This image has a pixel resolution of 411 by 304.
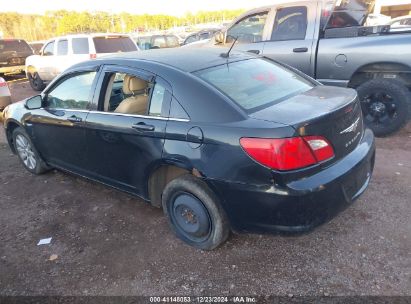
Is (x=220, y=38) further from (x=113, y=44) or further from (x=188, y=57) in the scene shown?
(x=113, y=44)

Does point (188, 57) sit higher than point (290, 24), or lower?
lower

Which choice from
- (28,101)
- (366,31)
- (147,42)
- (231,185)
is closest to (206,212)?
(231,185)

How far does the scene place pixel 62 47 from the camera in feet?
34.1

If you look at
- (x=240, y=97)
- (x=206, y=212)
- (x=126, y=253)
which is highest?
(x=240, y=97)

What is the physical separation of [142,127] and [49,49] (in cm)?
973

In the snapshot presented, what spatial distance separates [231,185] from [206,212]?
43cm

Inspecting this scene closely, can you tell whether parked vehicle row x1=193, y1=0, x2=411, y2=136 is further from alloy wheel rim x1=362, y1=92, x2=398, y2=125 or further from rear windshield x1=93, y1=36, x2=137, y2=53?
rear windshield x1=93, y1=36, x2=137, y2=53

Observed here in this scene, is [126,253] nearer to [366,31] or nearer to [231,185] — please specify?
[231,185]

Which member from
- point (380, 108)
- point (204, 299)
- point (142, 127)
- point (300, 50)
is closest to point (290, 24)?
point (300, 50)

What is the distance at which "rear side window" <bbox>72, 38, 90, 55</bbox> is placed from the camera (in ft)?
31.7

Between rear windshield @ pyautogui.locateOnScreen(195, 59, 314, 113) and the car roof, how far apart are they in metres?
0.08

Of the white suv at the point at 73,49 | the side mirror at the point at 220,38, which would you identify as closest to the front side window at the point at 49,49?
the white suv at the point at 73,49

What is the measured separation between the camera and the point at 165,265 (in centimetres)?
279

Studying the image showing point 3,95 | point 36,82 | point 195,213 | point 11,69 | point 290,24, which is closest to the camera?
point 195,213
